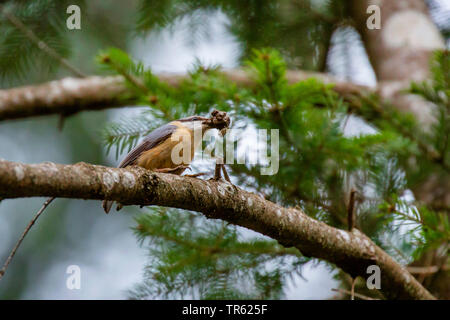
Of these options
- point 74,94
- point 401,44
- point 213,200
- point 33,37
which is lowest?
point 213,200

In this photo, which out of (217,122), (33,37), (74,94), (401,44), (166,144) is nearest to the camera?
(217,122)

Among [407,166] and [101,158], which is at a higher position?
[101,158]

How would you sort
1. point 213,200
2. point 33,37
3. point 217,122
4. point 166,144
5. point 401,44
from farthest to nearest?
point 401,44
point 33,37
point 166,144
point 217,122
point 213,200

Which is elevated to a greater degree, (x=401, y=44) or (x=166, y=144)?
(x=401, y=44)

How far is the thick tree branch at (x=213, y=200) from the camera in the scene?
1.08m

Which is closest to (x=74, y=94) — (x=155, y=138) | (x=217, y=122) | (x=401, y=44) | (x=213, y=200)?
(x=155, y=138)

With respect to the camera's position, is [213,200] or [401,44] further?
[401,44]

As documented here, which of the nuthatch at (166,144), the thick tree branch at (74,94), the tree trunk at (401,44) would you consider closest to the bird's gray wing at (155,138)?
the nuthatch at (166,144)

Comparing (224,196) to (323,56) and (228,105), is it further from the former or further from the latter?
(323,56)

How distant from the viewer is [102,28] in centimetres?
397

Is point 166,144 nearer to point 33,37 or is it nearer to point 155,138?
point 155,138

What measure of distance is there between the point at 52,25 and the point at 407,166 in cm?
221

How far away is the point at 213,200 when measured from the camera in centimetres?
154
